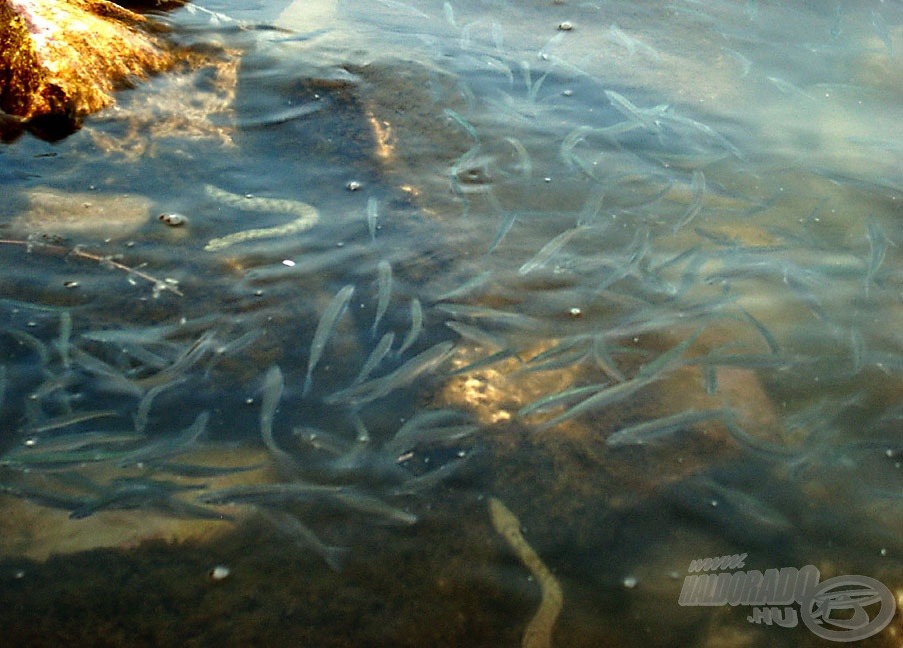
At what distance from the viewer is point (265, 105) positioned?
5.35 m

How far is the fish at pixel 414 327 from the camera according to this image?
11.7 feet

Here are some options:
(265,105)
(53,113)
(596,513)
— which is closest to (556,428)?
(596,513)

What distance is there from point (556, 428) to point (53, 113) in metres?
3.79

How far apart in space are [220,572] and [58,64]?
12.4 feet

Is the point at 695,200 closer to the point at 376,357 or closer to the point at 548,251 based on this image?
the point at 548,251

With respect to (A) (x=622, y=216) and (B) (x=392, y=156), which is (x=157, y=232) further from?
(A) (x=622, y=216)

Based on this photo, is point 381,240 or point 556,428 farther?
point 381,240

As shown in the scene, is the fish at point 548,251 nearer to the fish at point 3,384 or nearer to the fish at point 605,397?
the fish at point 605,397

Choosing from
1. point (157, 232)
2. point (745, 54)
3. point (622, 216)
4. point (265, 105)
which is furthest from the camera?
point (745, 54)

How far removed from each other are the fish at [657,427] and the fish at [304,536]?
115cm

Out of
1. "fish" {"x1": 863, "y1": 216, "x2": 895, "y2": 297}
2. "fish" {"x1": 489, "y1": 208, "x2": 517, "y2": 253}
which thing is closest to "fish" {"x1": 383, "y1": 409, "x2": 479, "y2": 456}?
"fish" {"x1": 489, "y1": 208, "x2": 517, "y2": 253}

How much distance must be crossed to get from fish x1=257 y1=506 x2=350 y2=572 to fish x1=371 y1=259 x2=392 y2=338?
39.5 inches

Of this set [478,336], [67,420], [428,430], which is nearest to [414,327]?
[478,336]

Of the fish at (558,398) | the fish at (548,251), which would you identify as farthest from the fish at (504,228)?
the fish at (558,398)
